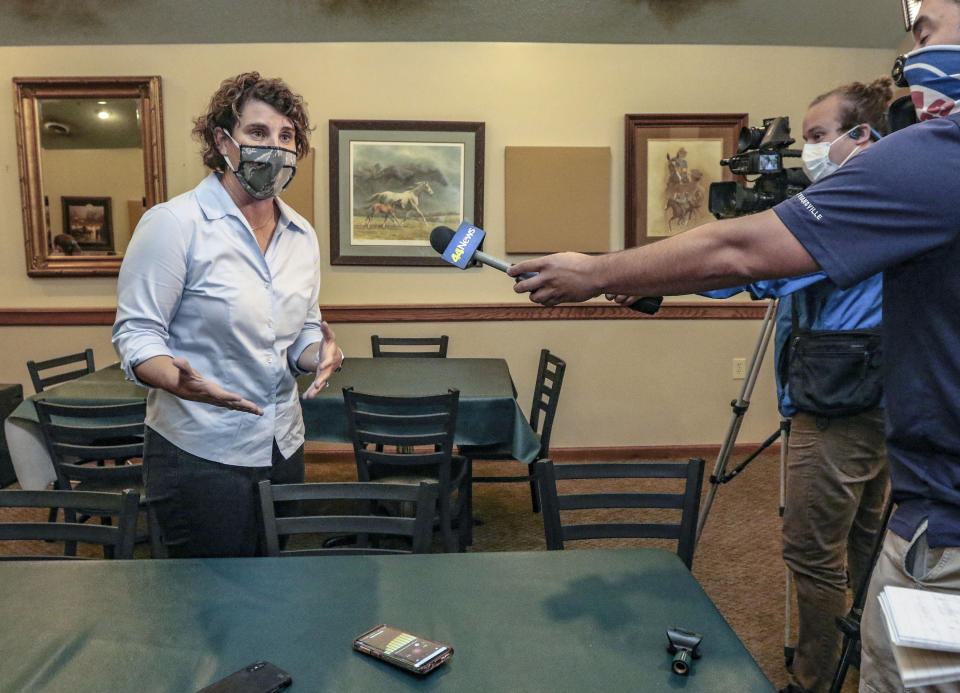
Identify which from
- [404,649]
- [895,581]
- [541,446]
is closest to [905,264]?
[895,581]

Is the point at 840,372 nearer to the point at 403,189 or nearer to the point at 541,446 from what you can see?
the point at 541,446

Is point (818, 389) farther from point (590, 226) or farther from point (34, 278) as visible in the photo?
point (34, 278)

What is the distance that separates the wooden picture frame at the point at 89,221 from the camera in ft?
14.5

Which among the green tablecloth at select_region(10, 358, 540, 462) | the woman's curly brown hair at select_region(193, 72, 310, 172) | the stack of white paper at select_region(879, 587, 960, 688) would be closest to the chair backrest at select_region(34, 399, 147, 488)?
the green tablecloth at select_region(10, 358, 540, 462)

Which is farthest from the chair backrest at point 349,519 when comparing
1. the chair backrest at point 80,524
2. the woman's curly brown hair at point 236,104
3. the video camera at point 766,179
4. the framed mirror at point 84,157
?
the framed mirror at point 84,157

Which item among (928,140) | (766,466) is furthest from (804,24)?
(928,140)

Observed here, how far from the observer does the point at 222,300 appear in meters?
1.62

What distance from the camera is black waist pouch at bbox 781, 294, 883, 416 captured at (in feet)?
5.82

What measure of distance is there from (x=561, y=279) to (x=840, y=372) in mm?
935

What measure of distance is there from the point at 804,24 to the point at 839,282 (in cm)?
421

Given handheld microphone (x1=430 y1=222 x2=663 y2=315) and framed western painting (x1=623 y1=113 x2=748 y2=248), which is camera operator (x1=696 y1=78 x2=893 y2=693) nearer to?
handheld microphone (x1=430 y1=222 x2=663 y2=315)

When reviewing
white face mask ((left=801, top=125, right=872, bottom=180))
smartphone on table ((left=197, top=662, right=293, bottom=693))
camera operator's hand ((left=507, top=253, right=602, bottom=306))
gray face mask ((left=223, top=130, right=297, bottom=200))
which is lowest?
smartphone on table ((left=197, top=662, right=293, bottom=693))

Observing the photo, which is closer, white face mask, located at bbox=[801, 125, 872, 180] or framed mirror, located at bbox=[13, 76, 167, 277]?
white face mask, located at bbox=[801, 125, 872, 180]

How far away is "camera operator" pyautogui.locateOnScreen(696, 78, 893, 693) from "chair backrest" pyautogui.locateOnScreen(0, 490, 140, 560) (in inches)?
57.5
